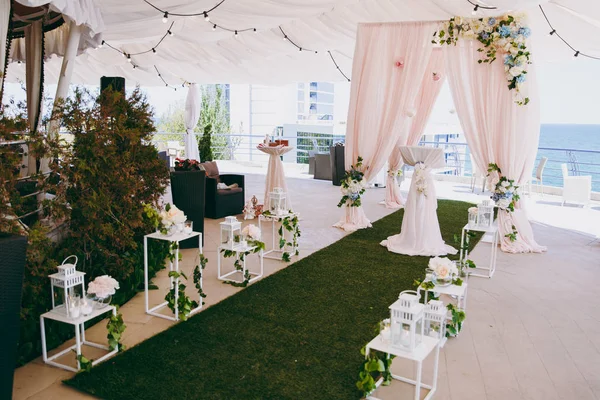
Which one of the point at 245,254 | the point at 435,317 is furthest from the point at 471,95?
the point at 435,317

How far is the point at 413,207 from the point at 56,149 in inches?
159

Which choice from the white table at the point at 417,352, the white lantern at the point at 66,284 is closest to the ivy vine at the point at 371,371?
the white table at the point at 417,352

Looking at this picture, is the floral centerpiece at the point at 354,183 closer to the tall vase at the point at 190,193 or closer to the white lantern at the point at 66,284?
the tall vase at the point at 190,193

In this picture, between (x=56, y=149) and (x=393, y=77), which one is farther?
(x=393, y=77)

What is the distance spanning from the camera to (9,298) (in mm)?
2713

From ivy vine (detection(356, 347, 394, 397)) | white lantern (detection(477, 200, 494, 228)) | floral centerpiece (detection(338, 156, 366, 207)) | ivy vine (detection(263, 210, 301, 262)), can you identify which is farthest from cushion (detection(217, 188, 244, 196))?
ivy vine (detection(356, 347, 394, 397))

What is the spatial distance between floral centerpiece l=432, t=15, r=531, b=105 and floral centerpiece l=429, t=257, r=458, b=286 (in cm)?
341

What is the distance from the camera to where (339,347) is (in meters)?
3.79

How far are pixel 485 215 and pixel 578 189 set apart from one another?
4.83 m

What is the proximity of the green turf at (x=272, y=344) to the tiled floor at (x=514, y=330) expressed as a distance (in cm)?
24

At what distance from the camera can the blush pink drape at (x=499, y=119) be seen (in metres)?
6.37

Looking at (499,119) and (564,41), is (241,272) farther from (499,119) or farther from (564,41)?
(564,41)

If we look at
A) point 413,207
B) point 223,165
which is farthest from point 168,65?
point 413,207

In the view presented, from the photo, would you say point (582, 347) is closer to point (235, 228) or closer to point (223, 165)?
point (235, 228)
